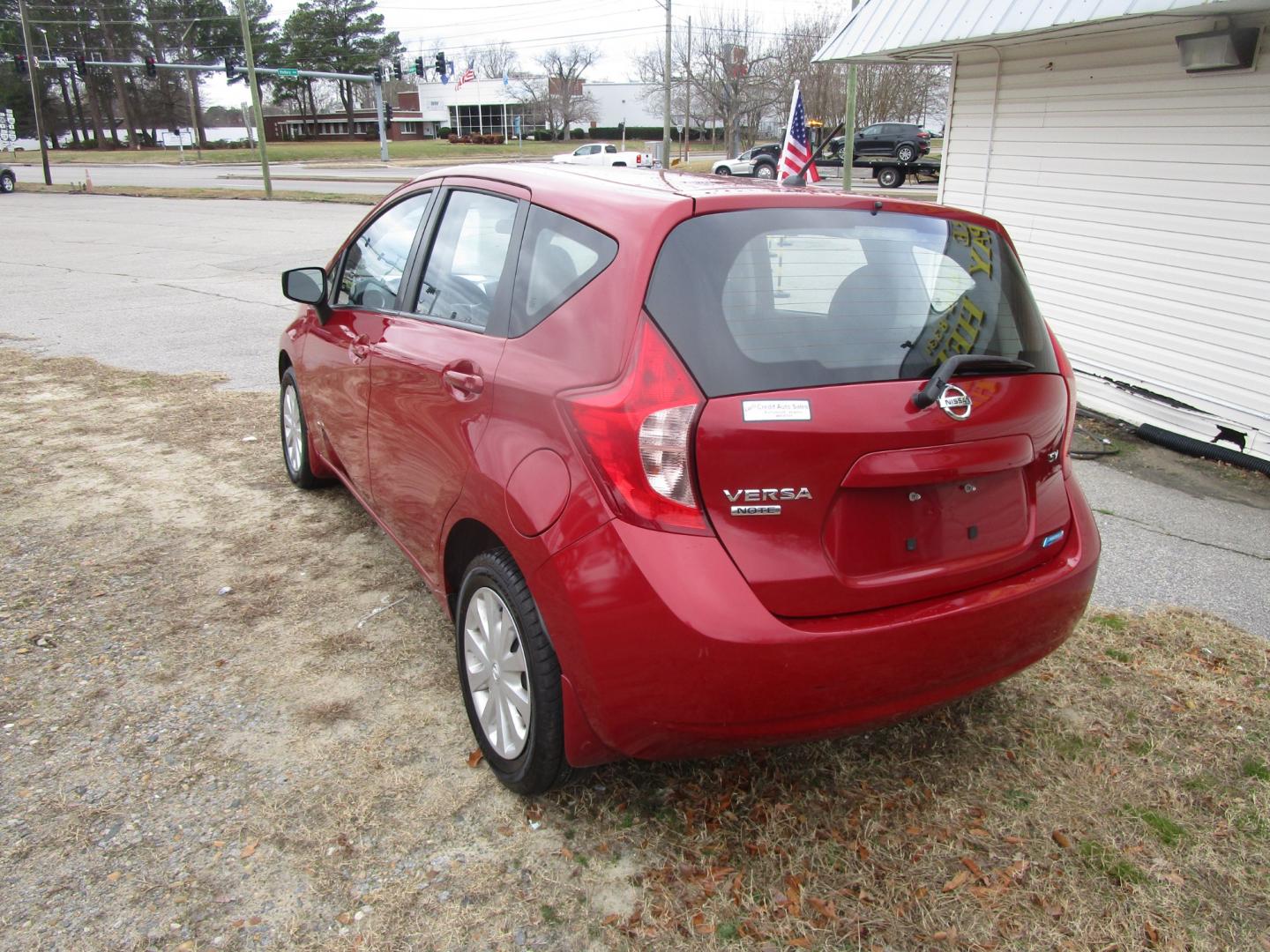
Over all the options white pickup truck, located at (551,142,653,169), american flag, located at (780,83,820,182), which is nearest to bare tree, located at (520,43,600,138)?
white pickup truck, located at (551,142,653,169)

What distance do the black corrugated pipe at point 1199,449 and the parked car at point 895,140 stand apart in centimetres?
2854

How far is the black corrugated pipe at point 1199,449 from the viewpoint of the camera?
593 cm

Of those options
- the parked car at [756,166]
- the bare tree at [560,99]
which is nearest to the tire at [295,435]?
the parked car at [756,166]

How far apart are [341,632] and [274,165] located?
2087 inches

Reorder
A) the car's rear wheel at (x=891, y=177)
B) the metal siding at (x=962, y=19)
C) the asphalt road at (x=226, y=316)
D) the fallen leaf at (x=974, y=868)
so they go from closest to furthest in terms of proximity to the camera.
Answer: the fallen leaf at (x=974, y=868)
the asphalt road at (x=226, y=316)
the metal siding at (x=962, y=19)
the car's rear wheel at (x=891, y=177)

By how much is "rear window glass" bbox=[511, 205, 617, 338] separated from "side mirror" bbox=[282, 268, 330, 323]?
160cm

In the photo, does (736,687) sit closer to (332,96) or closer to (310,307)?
(310,307)

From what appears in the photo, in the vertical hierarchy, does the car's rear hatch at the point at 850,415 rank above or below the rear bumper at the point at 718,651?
above

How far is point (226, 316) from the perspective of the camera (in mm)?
10625

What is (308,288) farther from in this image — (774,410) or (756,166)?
(756,166)

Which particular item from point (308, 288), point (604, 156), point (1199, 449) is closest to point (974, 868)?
point (308, 288)

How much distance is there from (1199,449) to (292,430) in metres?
5.61

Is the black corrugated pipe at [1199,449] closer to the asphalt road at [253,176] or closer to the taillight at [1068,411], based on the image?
the taillight at [1068,411]

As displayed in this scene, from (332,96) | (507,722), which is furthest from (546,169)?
(332,96)
